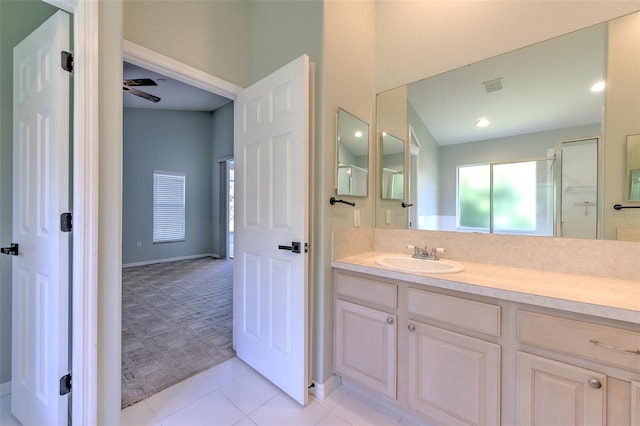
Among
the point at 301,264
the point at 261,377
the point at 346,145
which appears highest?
the point at 346,145

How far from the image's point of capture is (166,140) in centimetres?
569

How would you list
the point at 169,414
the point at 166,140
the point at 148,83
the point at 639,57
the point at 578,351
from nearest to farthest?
the point at 578,351 → the point at 639,57 → the point at 169,414 → the point at 148,83 → the point at 166,140

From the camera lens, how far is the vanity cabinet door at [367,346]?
1.51 meters

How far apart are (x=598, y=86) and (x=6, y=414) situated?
12.0ft

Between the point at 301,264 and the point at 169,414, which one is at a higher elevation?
the point at 301,264

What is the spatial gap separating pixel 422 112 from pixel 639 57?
1.04 meters

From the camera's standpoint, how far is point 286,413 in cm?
157

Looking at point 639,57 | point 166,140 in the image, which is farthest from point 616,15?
point 166,140

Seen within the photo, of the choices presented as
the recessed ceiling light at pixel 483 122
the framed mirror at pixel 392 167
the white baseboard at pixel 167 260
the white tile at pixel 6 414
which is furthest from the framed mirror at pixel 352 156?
the white baseboard at pixel 167 260

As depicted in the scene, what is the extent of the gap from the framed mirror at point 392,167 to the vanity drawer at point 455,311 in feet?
2.89

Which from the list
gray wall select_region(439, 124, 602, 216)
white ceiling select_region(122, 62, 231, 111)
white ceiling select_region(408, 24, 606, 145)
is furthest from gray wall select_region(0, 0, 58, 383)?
gray wall select_region(439, 124, 602, 216)

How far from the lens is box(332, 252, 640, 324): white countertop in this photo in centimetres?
97

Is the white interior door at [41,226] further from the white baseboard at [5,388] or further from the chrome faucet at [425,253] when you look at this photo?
the chrome faucet at [425,253]

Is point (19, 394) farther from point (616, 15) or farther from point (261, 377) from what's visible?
point (616, 15)
